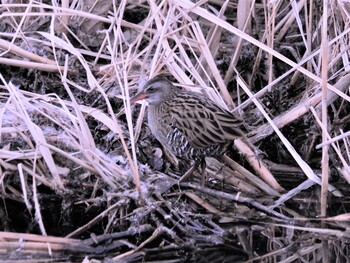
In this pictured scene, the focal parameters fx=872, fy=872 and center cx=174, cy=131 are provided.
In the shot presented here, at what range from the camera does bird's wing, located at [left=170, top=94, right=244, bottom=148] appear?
4844mm

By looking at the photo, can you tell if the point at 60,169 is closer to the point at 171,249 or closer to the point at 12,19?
the point at 171,249

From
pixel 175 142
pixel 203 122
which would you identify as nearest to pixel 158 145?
pixel 175 142

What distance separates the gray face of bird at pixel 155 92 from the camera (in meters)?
5.07

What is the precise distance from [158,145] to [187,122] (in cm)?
40

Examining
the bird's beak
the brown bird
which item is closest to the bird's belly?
the brown bird

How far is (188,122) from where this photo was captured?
4.96 m

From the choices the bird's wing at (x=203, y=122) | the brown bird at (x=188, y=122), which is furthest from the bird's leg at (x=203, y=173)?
the bird's wing at (x=203, y=122)

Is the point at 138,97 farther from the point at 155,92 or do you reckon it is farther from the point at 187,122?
the point at 187,122

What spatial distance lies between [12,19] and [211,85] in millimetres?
1397

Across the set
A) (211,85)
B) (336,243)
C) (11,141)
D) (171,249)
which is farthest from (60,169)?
(336,243)

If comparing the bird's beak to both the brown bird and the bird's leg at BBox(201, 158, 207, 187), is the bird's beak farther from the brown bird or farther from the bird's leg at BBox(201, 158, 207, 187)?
the bird's leg at BBox(201, 158, 207, 187)

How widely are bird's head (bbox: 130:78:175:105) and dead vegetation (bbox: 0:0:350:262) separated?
165 millimetres

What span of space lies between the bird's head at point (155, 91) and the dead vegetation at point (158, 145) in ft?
0.54

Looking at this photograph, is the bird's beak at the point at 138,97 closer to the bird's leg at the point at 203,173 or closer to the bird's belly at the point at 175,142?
the bird's belly at the point at 175,142
